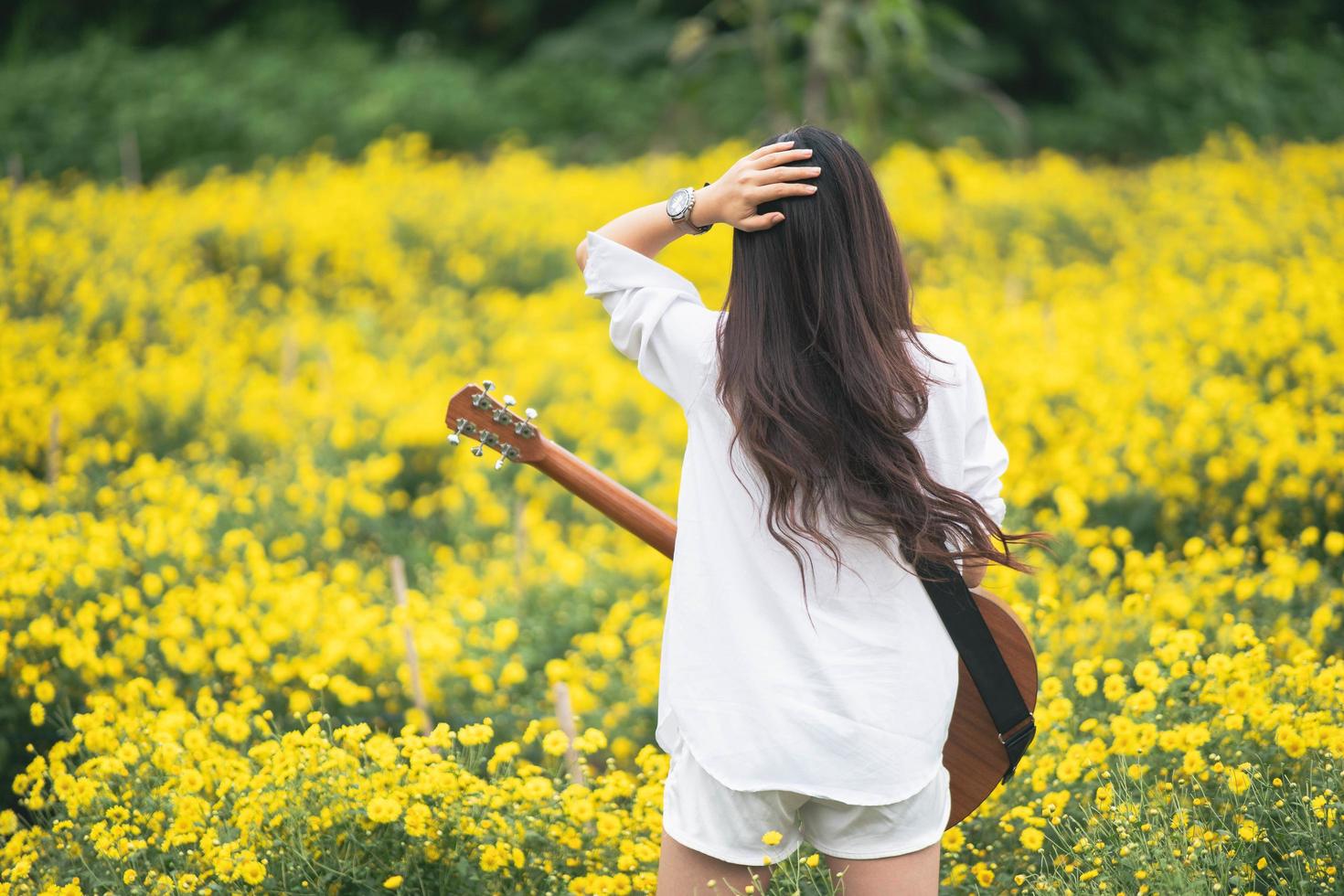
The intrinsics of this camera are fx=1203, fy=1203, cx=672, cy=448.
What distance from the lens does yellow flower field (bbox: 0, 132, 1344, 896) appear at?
2.43 m

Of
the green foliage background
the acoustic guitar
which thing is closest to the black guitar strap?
the acoustic guitar

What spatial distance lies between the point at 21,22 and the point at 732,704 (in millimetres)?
19853

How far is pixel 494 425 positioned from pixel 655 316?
0.47 meters

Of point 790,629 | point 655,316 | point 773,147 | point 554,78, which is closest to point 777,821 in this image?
point 790,629

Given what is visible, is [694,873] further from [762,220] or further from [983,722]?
[762,220]

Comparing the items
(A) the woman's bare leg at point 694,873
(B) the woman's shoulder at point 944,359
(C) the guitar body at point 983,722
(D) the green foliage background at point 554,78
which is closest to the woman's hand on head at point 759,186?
(B) the woman's shoulder at point 944,359

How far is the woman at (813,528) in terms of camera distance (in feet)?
5.68

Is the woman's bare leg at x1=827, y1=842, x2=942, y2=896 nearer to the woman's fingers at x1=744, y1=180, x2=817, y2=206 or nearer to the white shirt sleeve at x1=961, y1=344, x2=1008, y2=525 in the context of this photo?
the white shirt sleeve at x1=961, y1=344, x2=1008, y2=525

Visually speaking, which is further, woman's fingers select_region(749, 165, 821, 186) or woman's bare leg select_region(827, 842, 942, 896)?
woman's bare leg select_region(827, 842, 942, 896)

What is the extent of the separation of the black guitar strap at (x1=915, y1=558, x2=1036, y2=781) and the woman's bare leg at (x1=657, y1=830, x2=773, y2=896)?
0.46 metres

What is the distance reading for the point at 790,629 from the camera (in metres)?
1.76

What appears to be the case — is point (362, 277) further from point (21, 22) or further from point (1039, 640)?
point (21, 22)

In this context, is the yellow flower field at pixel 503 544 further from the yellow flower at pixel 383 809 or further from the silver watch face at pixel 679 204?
the silver watch face at pixel 679 204

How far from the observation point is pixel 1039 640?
3.26m
